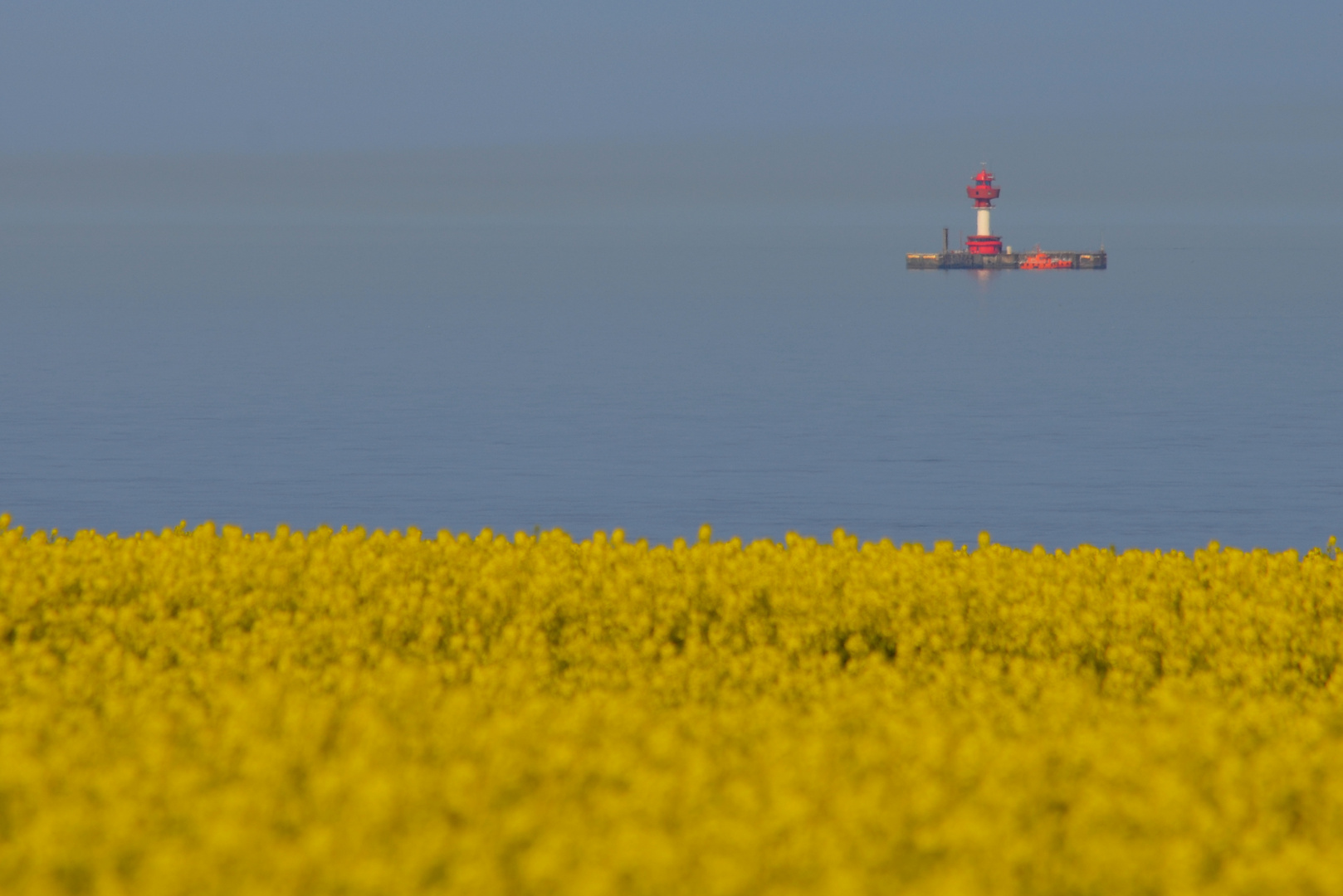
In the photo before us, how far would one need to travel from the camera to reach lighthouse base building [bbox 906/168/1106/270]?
156000mm

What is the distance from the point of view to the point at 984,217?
164 metres

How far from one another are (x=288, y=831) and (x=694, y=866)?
989 millimetres

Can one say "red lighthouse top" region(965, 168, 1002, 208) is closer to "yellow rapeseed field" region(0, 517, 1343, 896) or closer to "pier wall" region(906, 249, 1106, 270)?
"pier wall" region(906, 249, 1106, 270)

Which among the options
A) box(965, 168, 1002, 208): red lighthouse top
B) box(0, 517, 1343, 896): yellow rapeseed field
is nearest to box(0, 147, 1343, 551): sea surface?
box(0, 517, 1343, 896): yellow rapeseed field

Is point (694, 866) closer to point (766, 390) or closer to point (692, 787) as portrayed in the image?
point (692, 787)

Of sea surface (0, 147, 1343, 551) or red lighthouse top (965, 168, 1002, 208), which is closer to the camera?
sea surface (0, 147, 1343, 551)

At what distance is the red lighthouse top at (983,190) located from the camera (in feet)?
503

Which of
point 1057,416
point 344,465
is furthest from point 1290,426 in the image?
point 344,465

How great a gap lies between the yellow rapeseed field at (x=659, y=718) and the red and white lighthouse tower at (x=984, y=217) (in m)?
150

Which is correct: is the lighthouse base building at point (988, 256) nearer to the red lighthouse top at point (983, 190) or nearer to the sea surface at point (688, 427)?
the red lighthouse top at point (983, 190)

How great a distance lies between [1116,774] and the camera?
420 centimetres

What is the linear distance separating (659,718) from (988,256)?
174164mm

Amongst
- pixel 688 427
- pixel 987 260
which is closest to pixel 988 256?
pixel 987 260

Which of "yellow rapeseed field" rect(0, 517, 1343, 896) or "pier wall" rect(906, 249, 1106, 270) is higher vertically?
"pier wall" rect(906, 249, 1106, 270)
